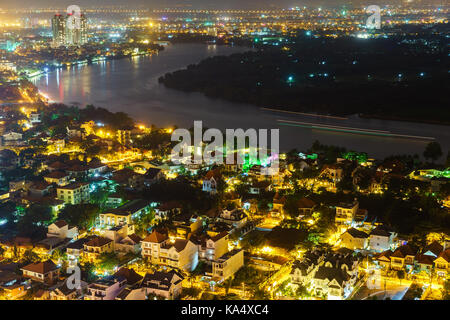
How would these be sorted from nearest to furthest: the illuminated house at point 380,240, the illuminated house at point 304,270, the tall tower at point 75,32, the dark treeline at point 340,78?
the illuminated house at point 304,270 < the illuminated house at point 380,240 < the dark treeline at point 340,78 < the tall tower at point 75,32

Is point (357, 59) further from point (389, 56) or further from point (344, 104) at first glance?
point (344, 104)

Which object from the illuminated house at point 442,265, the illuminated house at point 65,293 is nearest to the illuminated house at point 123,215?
the illuminated house at point 65,293

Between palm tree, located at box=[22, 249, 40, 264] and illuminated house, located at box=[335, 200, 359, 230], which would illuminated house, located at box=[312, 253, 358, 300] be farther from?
palm tree, located at box=[22, 249, 40, 264]

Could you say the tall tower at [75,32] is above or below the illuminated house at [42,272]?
above

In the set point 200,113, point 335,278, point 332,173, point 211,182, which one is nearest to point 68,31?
point 200,113

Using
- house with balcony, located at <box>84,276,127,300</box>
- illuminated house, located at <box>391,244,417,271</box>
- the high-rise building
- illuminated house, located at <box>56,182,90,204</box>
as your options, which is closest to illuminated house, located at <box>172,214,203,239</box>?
house with balcony, located at <box>84,276,127,300</box>

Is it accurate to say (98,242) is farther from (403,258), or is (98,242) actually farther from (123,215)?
(403,258)

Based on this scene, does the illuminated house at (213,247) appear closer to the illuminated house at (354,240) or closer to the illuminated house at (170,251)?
the illuminated house at (170,251)
